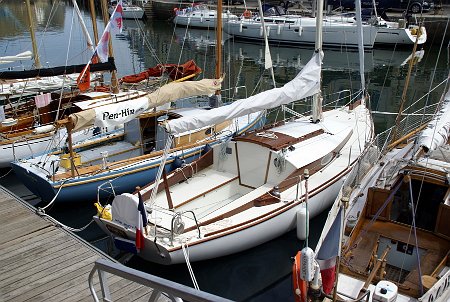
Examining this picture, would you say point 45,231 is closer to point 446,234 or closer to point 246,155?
point 246,155

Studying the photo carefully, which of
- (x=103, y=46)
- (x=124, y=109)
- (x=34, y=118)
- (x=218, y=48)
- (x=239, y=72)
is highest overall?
(x=103, y=46)

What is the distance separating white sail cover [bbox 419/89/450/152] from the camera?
9609 mm

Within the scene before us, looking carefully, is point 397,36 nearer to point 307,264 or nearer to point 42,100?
point 42,100

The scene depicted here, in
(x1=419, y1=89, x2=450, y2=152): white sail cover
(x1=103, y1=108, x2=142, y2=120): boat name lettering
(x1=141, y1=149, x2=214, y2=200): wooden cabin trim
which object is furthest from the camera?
(x1=103, y1=108, x2=142, y2=120): boat name lettering

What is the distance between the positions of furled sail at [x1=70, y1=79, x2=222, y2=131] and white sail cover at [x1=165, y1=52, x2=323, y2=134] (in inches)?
107

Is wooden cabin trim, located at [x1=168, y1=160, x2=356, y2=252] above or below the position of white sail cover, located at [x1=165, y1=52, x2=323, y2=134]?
below

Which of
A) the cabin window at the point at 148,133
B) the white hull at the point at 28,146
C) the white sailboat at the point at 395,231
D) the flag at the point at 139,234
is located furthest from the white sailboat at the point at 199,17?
the flag at the point at 139,234

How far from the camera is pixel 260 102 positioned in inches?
478

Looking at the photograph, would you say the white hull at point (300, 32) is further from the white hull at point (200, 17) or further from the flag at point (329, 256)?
the flag at point (329, 256)

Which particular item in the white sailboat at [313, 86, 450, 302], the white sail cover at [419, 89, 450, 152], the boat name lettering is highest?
the white sail cover at [419, 89, 450, 152]

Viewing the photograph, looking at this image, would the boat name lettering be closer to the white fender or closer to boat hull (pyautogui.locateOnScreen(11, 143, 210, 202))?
boat hull (pyautogui.locateOnScreen(11, 143, 210, 202))

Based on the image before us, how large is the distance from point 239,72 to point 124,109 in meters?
23.8

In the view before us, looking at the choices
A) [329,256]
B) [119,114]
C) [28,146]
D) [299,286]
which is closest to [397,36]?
[119,114]

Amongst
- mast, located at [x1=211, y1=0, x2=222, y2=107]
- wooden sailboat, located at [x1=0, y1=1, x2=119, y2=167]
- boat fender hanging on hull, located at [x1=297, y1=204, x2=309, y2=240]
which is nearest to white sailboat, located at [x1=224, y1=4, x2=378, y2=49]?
mast, located at [x1=211, y1=0, x2=222, y2=107]
